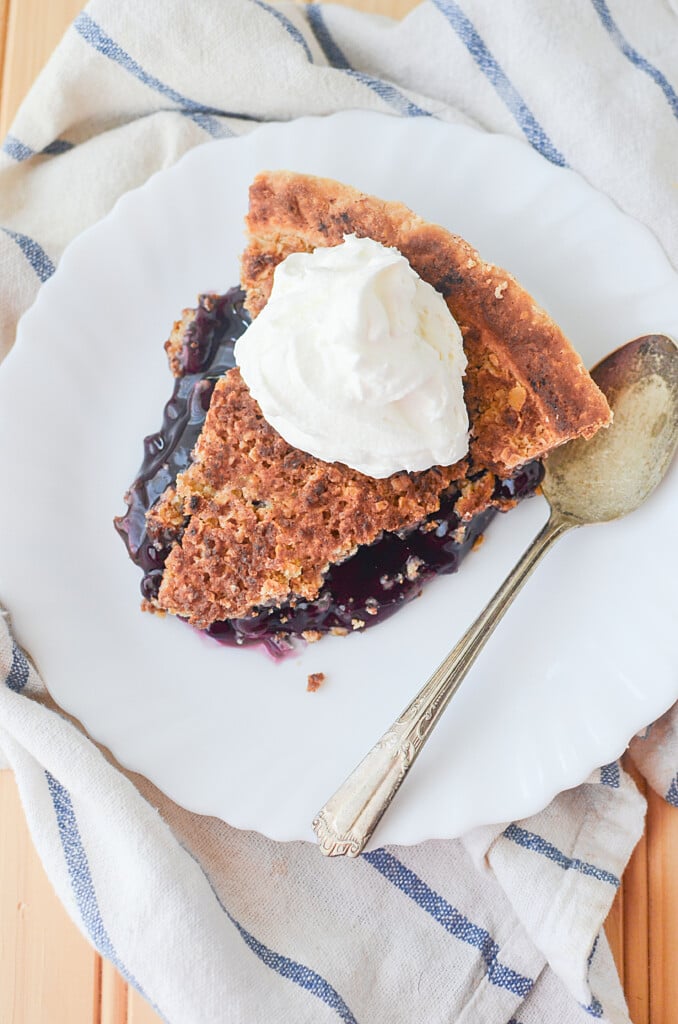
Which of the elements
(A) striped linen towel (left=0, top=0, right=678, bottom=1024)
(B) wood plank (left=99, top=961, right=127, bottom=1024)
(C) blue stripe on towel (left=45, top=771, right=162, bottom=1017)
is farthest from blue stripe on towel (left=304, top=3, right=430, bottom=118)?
(B) wood plank (left=99, top=961, right=127, bottom=1024)

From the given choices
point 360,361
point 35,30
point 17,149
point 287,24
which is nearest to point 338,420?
point 360,361

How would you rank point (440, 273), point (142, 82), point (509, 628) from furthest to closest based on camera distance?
point (142, 82)
point (509, 628)
point (440, 273)

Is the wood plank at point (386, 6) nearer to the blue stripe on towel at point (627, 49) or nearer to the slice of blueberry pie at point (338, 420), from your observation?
the blue stripe on towel at point (627, 49)

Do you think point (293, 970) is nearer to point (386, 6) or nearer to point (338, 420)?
point (338, 420)

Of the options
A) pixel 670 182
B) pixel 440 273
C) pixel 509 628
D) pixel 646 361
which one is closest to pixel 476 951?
pixel 509 628

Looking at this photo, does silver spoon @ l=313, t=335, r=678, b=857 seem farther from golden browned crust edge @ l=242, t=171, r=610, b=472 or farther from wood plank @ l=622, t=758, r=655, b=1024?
wood plank @ l=622, t=758, r=655, b=1024

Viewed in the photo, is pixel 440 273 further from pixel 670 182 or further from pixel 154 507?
pixel 154 507
